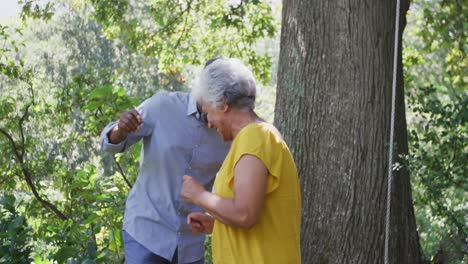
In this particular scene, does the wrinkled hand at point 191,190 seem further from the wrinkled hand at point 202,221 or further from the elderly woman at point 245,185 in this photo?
the wrinkled hand at point 202,221

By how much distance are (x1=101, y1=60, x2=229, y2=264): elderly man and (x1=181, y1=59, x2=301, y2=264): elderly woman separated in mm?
577

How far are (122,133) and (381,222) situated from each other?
2.08 meters

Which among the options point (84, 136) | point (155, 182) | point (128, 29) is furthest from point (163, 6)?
point (155, 182)

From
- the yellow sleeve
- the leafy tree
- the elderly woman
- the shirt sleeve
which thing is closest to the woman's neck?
the elderly woman

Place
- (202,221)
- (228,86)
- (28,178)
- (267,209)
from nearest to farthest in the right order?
(267,209), (228,86), (202,221), (28,178)

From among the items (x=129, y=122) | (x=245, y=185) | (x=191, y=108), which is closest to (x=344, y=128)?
(x=191, y=108)

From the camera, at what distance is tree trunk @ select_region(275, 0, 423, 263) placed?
198 inches

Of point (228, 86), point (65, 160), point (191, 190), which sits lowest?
point (65, 160)

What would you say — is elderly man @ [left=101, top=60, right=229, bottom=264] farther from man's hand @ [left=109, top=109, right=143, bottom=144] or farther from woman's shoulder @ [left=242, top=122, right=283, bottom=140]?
woman's shoulder @ [left=242, top=122, right=283, bottom=140]

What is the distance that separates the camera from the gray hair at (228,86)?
118 inches

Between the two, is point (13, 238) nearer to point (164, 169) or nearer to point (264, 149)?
point (164, 169)

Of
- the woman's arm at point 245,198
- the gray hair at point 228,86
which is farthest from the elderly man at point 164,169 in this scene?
the woman's arm at point 245,198

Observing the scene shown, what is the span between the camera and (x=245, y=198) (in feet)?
9.13

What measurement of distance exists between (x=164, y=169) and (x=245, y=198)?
3.05ft
